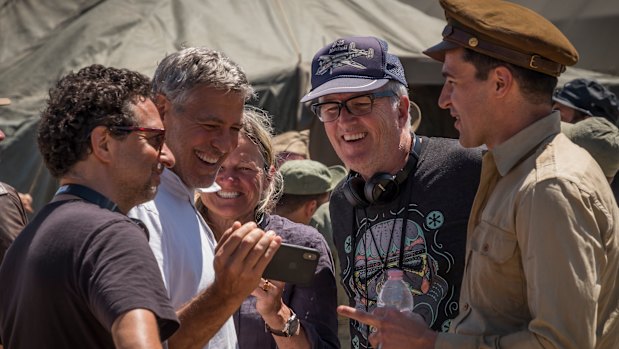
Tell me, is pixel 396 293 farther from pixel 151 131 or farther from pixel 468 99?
pixel 151 131

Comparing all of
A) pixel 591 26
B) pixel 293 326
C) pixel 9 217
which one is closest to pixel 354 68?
pixel 293 326

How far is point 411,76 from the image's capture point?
27.5 feet

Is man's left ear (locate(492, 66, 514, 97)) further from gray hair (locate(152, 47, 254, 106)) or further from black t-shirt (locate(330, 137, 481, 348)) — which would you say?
gray hair (locate(152, 47, 254, 106))

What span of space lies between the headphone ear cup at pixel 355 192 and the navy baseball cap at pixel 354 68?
1.21ft

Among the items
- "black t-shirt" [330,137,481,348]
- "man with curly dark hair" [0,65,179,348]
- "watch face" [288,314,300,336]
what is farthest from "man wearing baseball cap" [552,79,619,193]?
"man with curly dark hair" [0,65,179,348]

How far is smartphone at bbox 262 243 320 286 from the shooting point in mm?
Result: 3060

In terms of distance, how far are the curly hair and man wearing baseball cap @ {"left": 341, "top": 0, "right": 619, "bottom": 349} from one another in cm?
93

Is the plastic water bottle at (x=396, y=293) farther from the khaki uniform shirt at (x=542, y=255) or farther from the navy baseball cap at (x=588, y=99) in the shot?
the navy baseball cap at (x=588, y=99)

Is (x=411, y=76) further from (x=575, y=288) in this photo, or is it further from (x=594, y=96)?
(x=575, y=288)

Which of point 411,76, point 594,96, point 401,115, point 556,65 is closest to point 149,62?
point 411,76

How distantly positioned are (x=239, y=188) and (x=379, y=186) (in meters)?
0.79

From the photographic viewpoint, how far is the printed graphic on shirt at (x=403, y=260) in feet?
11.5

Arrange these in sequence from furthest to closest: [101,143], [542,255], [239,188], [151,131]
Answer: [239,188] → [151,131] → [101,143] → [542,255]

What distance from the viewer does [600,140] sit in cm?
511
